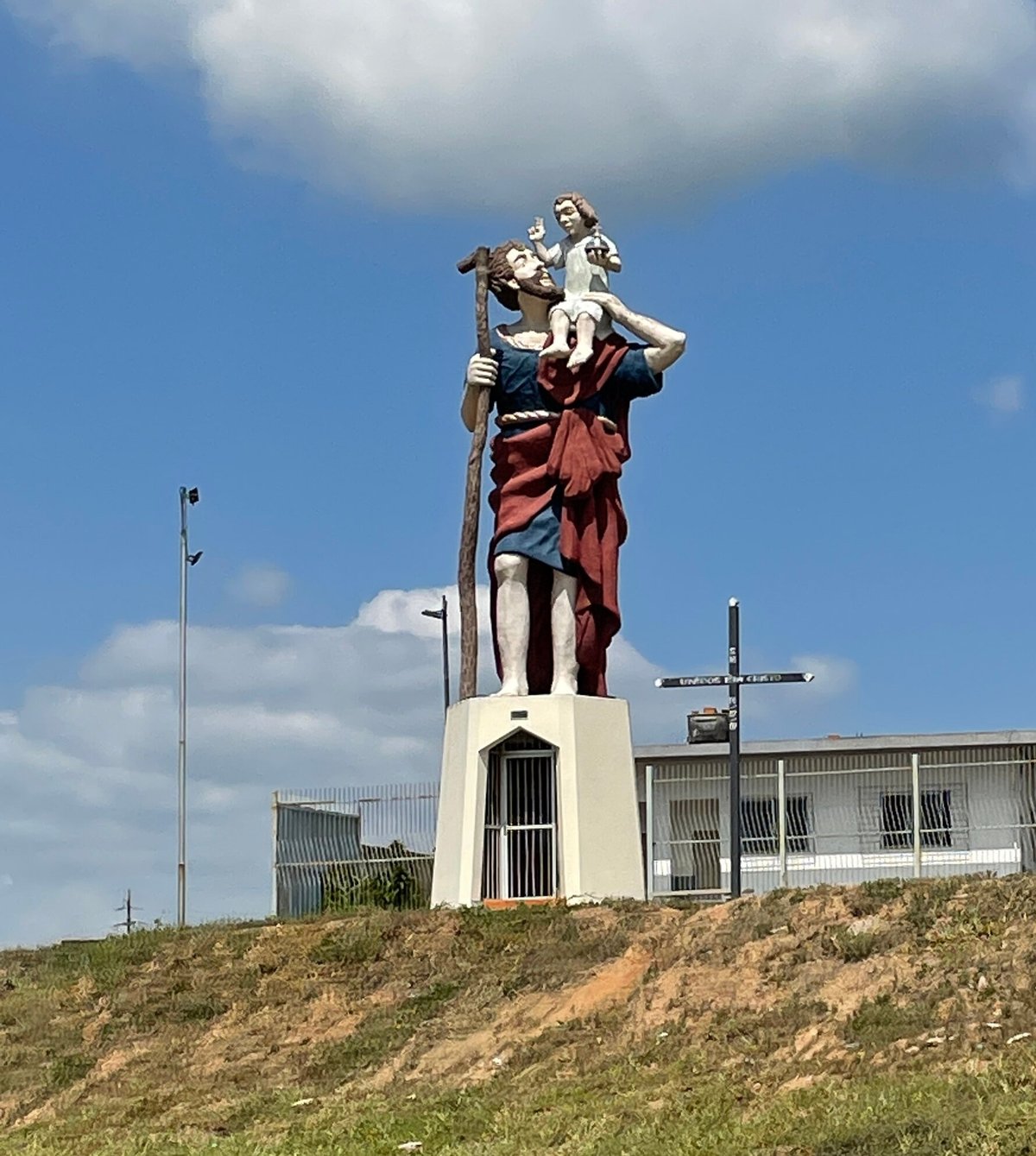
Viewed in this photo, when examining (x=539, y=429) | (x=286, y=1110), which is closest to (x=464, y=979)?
(x=286, y=1110)

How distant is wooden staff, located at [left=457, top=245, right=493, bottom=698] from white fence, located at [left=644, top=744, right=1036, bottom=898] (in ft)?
22.8

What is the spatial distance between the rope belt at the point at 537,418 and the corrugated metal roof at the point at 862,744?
1094 centimetres

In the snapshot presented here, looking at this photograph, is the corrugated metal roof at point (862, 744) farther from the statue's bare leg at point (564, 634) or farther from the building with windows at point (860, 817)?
the statue's bare leg at point (564, 634)

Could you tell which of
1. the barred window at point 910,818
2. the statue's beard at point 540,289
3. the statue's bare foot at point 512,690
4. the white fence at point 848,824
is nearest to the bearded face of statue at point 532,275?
the statue's beard at point 540,289

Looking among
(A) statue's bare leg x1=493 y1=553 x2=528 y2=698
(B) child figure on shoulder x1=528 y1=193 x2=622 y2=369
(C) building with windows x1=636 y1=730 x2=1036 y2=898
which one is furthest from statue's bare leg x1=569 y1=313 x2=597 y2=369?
(C) building with windows x1=636 y1=730 x2=1036 y2=898

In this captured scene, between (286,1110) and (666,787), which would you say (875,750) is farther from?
(286,1110)

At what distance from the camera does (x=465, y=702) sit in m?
24.7

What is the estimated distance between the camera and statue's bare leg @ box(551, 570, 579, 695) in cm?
2445

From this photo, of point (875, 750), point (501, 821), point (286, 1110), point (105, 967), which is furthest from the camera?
point (875, 750)

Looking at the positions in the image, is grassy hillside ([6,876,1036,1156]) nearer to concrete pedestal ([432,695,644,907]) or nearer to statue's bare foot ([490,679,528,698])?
concrete pedestal ([432,695,644,907])

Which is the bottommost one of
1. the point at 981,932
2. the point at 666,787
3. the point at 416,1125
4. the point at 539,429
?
the point at 416,1125

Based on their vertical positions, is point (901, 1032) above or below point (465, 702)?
below

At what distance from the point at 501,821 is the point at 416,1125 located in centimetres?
886

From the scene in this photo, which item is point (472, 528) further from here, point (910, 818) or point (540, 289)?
point (910, 818)
